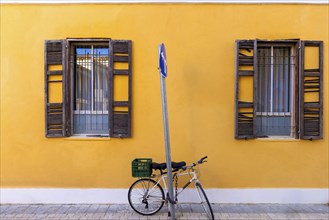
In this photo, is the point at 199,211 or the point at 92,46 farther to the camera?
the point at 92,46

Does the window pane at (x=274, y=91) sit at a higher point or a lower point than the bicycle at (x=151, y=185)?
higher

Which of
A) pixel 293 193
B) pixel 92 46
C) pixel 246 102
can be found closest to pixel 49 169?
pixel 92 46

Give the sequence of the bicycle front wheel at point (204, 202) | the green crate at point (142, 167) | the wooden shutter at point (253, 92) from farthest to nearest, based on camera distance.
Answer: the wooden shutter at point (253, 92) < the green crate at point (142, 167) < the bicycle front wheel at point (204, 202)

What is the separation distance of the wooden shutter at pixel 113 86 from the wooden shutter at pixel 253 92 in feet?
6.76

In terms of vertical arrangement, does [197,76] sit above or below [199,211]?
above

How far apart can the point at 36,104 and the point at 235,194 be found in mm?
4232

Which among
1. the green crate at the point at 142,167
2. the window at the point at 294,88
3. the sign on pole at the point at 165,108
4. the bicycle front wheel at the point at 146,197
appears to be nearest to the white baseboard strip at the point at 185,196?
the bicycle front wheel at the point at 146,197

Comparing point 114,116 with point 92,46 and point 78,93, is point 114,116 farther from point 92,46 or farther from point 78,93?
point 92,46

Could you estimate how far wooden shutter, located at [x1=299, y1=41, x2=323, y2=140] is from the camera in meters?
6.15

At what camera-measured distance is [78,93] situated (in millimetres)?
6461

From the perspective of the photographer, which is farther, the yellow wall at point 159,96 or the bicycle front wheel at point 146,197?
the yellow wall at point 159,96

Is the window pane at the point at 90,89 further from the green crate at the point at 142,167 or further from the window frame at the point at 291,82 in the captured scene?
the window frame at the point at 291,82

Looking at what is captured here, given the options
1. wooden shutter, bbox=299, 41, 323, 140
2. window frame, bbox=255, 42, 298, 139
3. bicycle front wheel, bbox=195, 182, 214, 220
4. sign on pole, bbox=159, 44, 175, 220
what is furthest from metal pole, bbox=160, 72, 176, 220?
wooden shutter, bbox=299, 41, 323, 140

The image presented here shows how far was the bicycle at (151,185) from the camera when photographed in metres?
5.70
